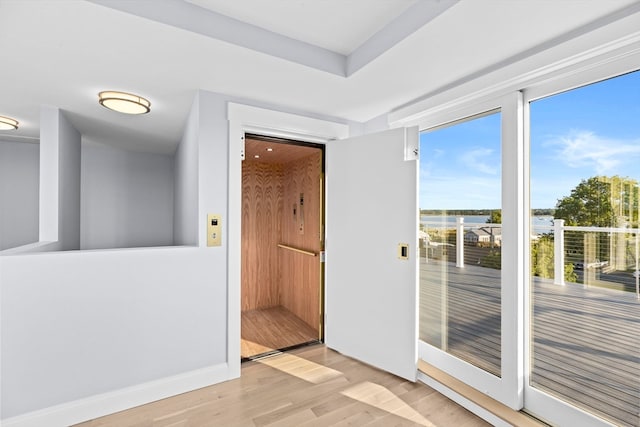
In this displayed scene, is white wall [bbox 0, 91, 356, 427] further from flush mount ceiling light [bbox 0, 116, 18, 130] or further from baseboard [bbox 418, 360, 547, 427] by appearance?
flush mount ceiling light [bbox 0, 116, 18, 130]

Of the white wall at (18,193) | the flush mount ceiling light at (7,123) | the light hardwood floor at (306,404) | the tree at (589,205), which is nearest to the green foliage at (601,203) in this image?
the tree at (589,205)

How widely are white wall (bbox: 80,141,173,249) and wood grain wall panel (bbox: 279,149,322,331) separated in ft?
6.50

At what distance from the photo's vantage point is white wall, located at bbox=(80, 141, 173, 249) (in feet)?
13.1

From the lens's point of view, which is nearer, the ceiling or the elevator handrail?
A: the ceiling

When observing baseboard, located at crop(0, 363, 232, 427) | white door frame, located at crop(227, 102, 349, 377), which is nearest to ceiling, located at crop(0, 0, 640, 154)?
white door frame, located at crop(227, 102, 349, 377)

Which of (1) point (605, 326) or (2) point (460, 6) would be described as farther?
(1) point (605, 326)

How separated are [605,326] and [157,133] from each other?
4.22 metres

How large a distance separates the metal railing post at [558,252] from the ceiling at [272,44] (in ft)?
3.28

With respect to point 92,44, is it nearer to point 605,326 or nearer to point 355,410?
point 355,410

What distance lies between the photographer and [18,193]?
3.68m

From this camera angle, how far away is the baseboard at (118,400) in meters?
1.69

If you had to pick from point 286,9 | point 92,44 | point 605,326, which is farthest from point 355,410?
point 92,44

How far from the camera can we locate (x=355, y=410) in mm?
1892

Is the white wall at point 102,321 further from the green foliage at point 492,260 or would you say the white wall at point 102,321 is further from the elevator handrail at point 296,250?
the green foliage at point 492,260
